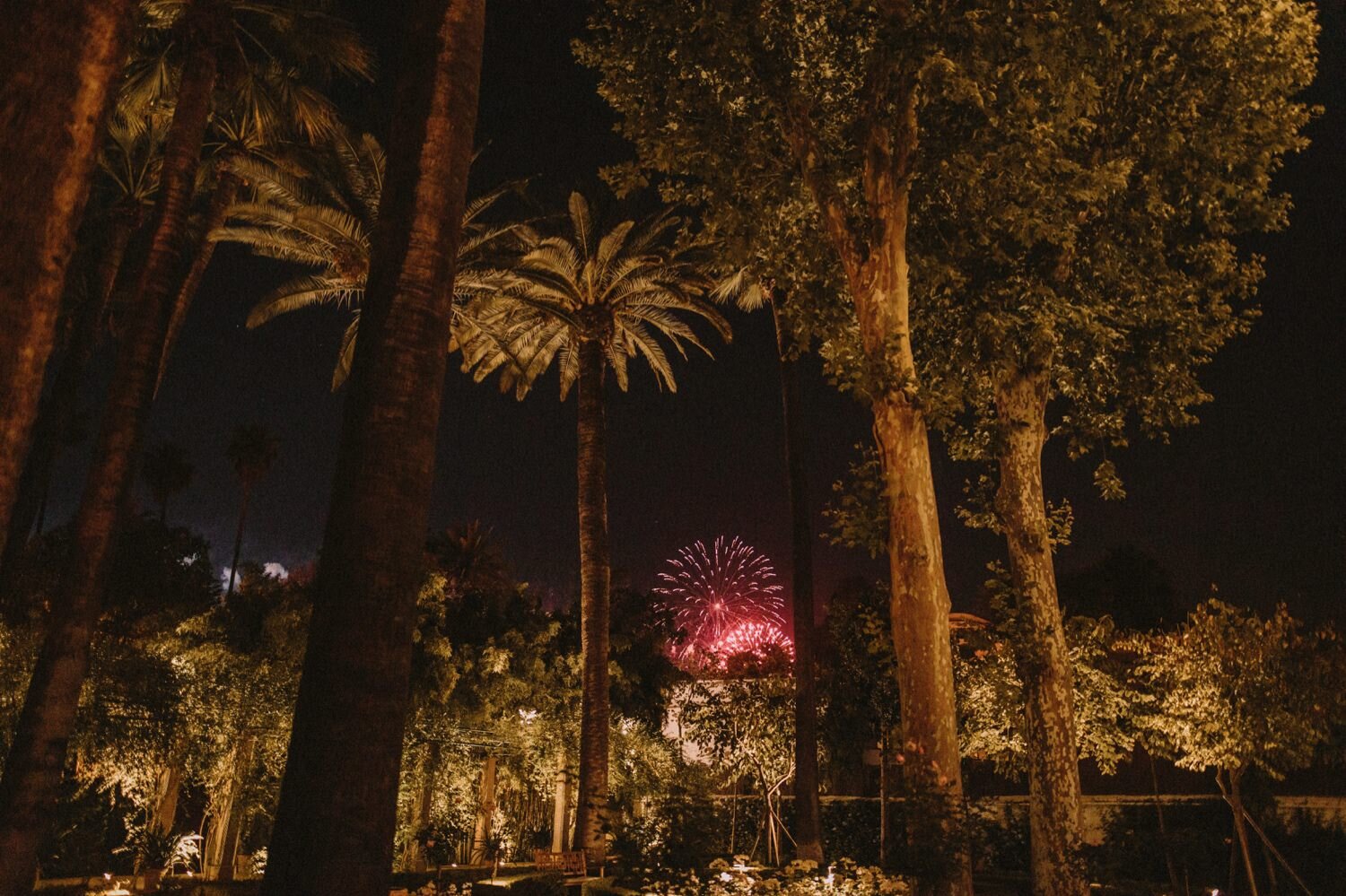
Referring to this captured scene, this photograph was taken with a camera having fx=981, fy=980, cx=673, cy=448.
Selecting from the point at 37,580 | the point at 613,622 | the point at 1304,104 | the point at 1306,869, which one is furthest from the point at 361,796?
the point at 37,580

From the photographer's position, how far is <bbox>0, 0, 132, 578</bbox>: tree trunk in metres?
3.85

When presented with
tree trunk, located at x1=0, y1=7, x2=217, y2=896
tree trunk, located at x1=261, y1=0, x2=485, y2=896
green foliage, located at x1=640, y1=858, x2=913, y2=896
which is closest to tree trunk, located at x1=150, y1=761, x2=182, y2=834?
tree trunk, located at x1=0, y1=7, x2=217, y2=896

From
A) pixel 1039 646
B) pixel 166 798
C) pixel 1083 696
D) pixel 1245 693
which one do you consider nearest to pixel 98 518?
pixel 1039 646

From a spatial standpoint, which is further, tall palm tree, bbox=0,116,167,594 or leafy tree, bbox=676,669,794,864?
Answer: leafy tree, bbox=676,669,794,864

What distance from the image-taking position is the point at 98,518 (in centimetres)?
1124

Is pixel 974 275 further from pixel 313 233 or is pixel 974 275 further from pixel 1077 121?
pixel 313 233

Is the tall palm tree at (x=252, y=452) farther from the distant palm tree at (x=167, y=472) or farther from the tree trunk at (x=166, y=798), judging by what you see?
the tree trunk at (x=166, y=798)

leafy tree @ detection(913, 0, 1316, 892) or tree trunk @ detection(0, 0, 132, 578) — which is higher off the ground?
leafy tree @ detection(913, 0, 1316, 892)

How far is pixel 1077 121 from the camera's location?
11773 millimetres

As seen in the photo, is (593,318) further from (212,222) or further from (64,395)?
(64,395)

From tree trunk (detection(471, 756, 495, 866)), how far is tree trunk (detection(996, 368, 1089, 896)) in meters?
16.0

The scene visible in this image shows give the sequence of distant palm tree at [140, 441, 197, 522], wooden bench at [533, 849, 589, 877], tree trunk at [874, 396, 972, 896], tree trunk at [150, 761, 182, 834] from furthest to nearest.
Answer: distant palm tree at [140, 441, 197, 522], tree trunk at [150, 761, 182, 834], wooden bench at [533, 849, 589, 877], tree trunk at [874, 396, 972, 896]

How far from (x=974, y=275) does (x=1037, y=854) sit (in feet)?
24.3

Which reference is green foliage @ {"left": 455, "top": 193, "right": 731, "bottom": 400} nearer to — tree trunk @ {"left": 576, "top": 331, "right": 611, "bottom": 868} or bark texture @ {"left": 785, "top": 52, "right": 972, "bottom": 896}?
tree trunk @ {"left": 576, "top": 331, "right": 611, "bottom": 868}
